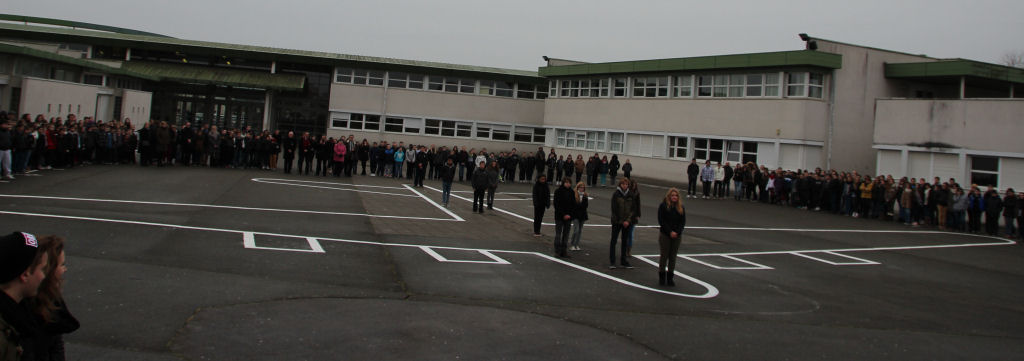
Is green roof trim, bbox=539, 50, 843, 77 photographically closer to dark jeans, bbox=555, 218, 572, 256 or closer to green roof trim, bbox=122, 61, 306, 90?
green roof trim, bbox=122, 61, 306, 90

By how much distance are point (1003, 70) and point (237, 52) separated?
40388mm

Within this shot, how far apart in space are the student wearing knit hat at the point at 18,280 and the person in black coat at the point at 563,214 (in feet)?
36.1

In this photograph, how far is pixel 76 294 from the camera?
8266 mm

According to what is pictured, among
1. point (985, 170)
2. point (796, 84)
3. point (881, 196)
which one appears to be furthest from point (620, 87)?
point (985, 170)

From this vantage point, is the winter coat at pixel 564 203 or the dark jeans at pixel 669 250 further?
the winter coat at pixel 564 203

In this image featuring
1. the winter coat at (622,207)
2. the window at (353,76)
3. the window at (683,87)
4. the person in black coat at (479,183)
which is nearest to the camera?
the winter coat at (622,207)

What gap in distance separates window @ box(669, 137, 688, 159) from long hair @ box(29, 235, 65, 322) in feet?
111

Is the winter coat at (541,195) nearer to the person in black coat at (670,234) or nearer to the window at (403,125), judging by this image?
the person in black coat at (670,234)

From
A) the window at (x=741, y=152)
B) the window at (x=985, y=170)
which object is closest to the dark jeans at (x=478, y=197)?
the window at (x=741, y=152)

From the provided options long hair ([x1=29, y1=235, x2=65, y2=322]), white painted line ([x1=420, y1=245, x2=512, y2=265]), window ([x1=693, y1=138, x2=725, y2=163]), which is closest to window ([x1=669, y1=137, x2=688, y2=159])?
window ([x1=693, y1=138, x2=725, y2=163])

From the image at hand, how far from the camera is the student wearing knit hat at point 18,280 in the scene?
3572 millimetres

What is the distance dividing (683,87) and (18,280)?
3501 centimetres

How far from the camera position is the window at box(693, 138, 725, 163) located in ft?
112

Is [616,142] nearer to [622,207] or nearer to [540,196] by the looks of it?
[540,196]
